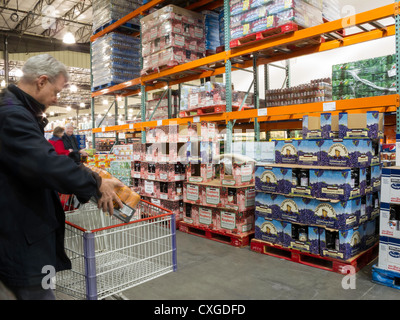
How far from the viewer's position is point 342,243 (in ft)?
11.6

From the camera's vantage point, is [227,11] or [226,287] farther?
[227,11]

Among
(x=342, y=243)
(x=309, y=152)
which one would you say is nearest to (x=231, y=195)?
(x=309, y=152)

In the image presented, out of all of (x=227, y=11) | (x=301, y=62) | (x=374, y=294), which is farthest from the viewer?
(x=301, y=62)

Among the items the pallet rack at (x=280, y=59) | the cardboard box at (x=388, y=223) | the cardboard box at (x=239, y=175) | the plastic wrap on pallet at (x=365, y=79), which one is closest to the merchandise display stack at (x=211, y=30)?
the pallet rack at (x=280, y=59)

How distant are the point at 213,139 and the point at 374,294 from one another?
325cm

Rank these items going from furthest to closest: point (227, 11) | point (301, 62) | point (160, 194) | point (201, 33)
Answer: point (301, 62) < point (201, 33) < point (160, 194) < point (227, 11)

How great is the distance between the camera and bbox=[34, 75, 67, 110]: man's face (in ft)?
5.10

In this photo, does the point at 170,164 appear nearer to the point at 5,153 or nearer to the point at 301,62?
the point at 5,153

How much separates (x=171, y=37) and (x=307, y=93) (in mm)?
2712

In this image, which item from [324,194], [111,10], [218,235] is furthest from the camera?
[111,10]

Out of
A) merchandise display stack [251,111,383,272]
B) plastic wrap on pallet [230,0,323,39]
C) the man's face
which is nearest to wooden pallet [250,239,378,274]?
merchandise display stack [251,111,383,272]

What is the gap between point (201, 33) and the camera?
21.8 feet

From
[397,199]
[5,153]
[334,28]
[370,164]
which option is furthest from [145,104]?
[5,153]

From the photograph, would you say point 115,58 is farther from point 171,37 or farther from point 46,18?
point 46,18
